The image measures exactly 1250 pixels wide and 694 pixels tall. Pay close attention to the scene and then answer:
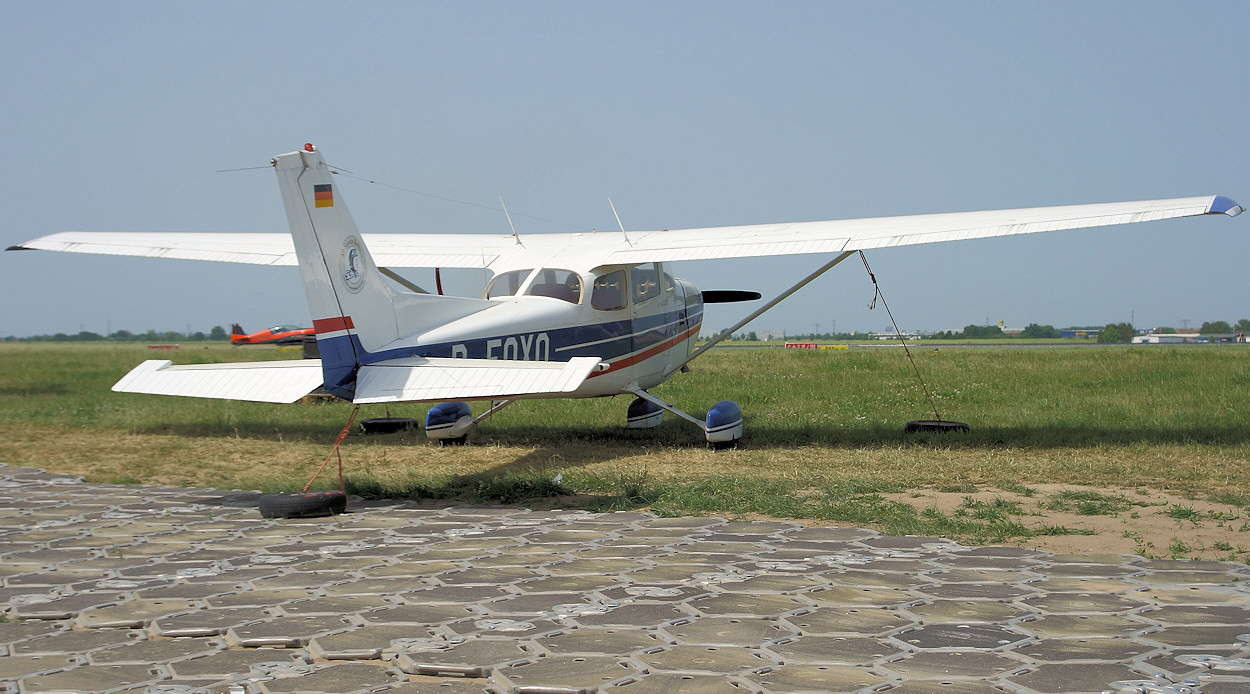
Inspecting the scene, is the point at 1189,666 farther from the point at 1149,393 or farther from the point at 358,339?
the point at 1149,393

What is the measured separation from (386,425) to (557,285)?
355 centimetres

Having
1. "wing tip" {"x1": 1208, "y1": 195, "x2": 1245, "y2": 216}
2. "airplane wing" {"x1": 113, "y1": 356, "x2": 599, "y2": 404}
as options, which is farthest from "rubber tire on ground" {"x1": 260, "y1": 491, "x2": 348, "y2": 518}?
"wing tip" {"x1": 1208, "y1": 195, "x2": 1245, "y2": 216}

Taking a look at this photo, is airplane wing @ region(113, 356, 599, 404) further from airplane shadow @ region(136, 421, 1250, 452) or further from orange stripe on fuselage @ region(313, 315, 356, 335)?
airplane shadow @ region(136, 421, 1250, 452)

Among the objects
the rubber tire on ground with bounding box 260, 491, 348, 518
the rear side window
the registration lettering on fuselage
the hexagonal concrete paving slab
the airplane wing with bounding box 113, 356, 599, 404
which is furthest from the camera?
the rear side window

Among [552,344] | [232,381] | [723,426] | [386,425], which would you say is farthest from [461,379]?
[386,425]

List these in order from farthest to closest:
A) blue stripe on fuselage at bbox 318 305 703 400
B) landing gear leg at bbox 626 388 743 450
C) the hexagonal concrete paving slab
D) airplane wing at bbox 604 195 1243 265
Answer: landing gear leg at bbox 626 388 743 450 < airplane wing at bbox 604 195 1243 265 < blue stripe on fuselage at bbox 318 305 703 400 < the hexagonal concrete paving slab

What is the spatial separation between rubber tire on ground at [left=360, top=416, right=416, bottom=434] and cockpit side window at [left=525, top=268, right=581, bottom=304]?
11.0 feet

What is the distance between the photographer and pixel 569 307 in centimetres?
1027

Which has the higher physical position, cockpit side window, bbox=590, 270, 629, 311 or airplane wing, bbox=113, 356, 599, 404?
cockpit side window, bbox=590, 270, 629, 311

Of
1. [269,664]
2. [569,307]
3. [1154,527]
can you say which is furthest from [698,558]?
[569,307]

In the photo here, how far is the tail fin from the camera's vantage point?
731cm

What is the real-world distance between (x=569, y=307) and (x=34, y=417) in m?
8.53

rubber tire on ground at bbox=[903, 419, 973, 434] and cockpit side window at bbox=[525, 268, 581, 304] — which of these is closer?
cockpit side window at bbox=[525, 268, 581, 304]

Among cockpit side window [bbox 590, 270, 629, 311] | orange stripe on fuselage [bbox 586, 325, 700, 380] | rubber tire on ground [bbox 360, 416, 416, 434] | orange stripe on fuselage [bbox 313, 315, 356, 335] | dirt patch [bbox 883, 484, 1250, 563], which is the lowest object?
dirt patch [bbox 883, 484, 1250, 563]
